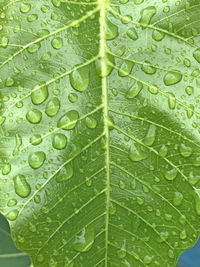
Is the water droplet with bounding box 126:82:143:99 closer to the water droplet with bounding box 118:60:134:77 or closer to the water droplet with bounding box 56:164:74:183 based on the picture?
the water droplet with bounding box 118:60:134:77

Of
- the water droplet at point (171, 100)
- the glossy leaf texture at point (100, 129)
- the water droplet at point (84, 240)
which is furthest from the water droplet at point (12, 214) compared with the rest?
the water droplet at point (171, 100)

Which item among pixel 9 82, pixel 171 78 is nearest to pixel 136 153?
pixel 171 78

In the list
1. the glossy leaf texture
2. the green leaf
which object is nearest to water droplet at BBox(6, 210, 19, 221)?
the glossy leaf texture

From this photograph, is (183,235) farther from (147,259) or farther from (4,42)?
(4,42)

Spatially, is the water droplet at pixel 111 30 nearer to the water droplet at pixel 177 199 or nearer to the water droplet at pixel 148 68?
the water droplet at pixel 148 68

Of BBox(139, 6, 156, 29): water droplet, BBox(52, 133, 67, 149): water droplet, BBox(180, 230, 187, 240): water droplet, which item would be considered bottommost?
BBox(180, 230, 187, 240): water droplet

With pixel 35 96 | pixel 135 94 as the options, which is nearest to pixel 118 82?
pixel 135 94
